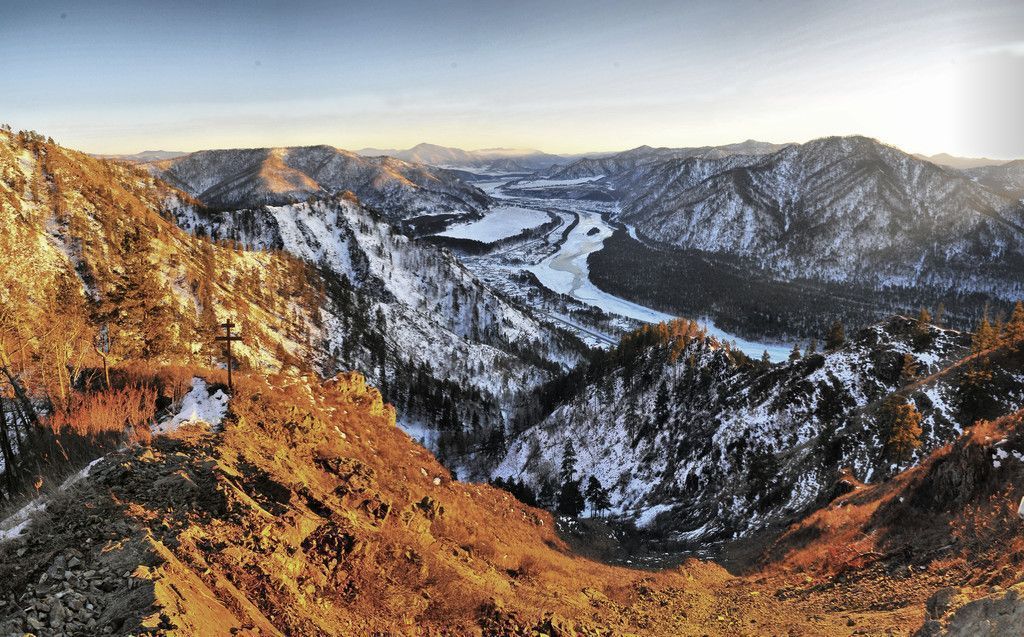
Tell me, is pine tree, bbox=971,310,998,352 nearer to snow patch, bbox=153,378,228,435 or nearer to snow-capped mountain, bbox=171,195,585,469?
snow patch, bbox=153,378,228,435

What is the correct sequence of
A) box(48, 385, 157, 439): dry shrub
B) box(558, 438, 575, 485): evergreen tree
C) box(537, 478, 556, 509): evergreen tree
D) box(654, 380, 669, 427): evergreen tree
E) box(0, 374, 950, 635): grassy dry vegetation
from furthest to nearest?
1. box(558, 438, 575, 485): evergreen tree
2. box(654, 380, 669, 427): evergreen tree
3. box(537, 478, 556, 509): evergreen tree
4. box(48, 385, 157, 439): dry shrub
5. box(0, 374, 950, 635): grassy dry vegetation

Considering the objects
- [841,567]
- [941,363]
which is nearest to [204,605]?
[841,567]

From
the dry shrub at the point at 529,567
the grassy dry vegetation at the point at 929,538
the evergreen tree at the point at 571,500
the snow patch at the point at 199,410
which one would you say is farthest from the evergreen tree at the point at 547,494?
the snow patch at the point at 199,410

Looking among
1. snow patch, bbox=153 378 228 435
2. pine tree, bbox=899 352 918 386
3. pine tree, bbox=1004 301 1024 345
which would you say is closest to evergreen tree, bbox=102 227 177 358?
snow patch, bbox=153 378 228 435

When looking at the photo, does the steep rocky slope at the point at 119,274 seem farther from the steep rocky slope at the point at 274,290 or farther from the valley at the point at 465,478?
the valley at the point at 465,478

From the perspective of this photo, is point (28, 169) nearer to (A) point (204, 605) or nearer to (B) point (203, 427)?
(B) point (203, 427)

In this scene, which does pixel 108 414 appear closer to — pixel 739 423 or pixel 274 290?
pixel 739 423

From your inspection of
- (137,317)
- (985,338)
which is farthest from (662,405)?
(137,317)

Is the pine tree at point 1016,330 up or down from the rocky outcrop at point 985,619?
down

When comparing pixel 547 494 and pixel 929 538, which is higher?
pixel 929 538
